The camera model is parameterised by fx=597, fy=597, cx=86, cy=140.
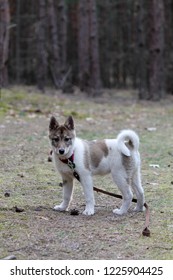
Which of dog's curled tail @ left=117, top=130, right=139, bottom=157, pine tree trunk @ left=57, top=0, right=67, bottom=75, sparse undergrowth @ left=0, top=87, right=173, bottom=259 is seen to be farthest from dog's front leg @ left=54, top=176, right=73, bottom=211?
pine tree trunk @ left=57, top=0, right=67, bottom=75

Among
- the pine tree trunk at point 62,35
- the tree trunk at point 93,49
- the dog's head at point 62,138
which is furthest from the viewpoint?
the pine tree trunk at point 62,35

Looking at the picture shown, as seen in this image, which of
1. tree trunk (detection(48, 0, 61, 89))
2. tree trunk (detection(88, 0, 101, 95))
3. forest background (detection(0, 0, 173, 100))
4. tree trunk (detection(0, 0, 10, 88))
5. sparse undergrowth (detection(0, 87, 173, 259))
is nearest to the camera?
sparse undergrowth (detection(0, 87, 173, 259))

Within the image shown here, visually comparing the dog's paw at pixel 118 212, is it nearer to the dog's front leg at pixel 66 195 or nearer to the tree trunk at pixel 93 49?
the dog's front leg at pixel 66 195

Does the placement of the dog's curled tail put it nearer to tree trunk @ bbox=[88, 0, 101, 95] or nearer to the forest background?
the forest background

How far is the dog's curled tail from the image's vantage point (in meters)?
7.28

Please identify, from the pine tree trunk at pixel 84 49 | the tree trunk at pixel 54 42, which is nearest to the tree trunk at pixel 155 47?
the pine tree trunk at pixel 84 49

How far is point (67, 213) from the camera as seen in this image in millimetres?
7430

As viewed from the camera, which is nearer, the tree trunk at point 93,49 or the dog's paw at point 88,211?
the dog's paw at point 88,211

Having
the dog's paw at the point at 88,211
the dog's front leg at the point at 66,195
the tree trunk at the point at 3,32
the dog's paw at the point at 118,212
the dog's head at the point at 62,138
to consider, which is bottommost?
the dog's paw at the point at 118,212

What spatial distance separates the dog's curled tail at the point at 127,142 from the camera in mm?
7281

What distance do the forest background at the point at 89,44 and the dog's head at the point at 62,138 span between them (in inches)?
543
